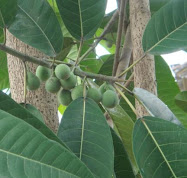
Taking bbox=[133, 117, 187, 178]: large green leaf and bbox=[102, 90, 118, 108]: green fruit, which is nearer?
bbox=[133, 117, 187, 178]: large green leaf

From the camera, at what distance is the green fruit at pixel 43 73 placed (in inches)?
47.6

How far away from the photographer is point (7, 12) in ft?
3.67


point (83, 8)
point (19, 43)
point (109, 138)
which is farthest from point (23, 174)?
point (19, 43)

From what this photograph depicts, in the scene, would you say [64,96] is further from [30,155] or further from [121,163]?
[30,155]

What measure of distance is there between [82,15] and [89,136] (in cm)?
40

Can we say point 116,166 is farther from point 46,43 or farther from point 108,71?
point 108,71

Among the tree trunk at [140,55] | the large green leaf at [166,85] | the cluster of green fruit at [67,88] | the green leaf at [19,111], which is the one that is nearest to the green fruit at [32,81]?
the cluster of green fruit at [67,88]

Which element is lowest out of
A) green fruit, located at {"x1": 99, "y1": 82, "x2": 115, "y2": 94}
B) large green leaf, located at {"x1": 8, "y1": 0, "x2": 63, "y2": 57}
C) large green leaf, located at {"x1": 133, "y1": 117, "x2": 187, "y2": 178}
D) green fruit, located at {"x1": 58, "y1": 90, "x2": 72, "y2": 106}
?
large green leaf, located at {"x1": 133, "y1": 117, "x2": 187, "y2": 178}

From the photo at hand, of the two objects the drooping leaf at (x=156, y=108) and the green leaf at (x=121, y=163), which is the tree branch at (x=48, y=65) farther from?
the green leaf at (x=121, y=163)

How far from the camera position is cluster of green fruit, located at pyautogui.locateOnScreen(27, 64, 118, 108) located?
1.11m

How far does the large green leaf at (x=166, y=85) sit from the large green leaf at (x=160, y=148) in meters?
0.96

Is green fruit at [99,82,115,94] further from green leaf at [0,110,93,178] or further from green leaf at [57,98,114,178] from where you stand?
green leaf at [0,110,93,178]

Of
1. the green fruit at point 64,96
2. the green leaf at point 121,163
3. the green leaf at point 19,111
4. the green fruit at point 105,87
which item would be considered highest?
the green fruit at point 105,87

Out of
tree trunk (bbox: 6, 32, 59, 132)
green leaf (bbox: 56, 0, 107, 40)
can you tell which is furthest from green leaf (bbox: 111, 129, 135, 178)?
tree trunk (bbox: 6, 32, 59, 132)
